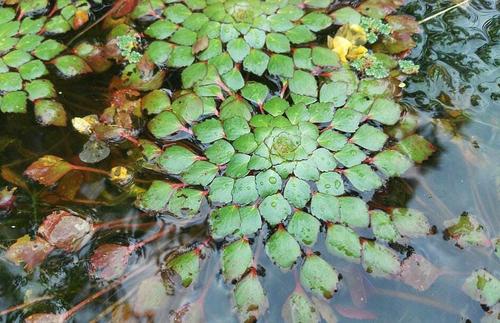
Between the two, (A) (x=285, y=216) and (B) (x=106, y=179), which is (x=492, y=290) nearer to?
(A) (x=285, y=216)

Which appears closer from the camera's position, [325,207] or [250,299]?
[250,299]

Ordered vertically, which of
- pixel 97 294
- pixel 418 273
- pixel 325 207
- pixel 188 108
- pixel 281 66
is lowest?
pixel 97 294

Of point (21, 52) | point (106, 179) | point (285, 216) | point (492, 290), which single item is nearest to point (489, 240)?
point (492, 290)

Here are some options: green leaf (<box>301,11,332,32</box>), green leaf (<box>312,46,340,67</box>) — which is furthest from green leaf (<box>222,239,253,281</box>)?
green leaf (<box>301,11,332,32</box>)

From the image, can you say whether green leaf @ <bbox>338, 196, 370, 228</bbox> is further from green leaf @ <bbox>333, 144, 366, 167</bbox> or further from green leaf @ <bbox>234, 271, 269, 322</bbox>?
green leaf @ <bbox>234, 271, 269, 322</bbox>

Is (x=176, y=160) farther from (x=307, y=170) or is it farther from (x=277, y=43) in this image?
(x=277, y=43)

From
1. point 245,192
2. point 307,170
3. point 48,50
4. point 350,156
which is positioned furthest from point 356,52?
point 48,50
